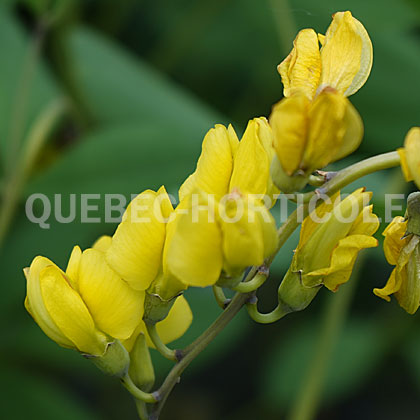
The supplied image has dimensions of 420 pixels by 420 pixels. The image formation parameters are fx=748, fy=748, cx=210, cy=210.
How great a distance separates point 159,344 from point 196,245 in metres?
0.12

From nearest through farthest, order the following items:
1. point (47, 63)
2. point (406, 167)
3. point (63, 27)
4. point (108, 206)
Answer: point (406, 167) < point (108, 206) < point (63, 27) < point (47, 63)

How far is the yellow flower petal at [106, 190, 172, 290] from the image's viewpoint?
475mm

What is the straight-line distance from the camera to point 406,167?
40 cm

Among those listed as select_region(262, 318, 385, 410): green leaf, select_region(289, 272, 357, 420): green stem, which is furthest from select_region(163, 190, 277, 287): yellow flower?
select_region(262, 318, 385, 410): green leaf

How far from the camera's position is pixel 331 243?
475 millimetres

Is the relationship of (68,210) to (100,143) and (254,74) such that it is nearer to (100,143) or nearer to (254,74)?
(100,143)

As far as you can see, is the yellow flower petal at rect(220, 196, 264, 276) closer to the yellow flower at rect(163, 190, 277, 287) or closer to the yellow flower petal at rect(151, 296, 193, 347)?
the yellow flower at rect(163, 190, 277, 287)

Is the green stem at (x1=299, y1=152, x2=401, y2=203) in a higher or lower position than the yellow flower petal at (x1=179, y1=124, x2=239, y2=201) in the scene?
lower

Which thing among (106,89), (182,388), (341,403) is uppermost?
(106,89)

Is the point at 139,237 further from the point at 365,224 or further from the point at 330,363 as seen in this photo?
the point at 330,363

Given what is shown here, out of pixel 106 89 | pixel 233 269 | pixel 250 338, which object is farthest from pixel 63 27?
pixel 233 269

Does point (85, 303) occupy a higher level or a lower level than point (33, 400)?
higher

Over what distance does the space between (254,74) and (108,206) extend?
1.55ft

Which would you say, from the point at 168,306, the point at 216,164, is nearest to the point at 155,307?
the point at 168,306
